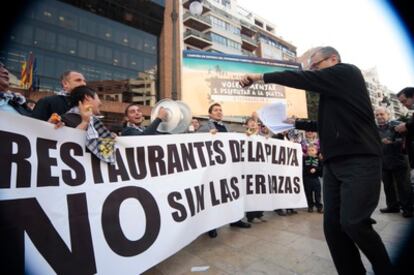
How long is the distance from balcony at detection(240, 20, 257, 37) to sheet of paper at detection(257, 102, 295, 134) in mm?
47180

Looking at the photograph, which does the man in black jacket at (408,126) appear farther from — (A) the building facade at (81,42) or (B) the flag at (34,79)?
(A) the building facade at (81,42)

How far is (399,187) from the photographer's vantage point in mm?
4527

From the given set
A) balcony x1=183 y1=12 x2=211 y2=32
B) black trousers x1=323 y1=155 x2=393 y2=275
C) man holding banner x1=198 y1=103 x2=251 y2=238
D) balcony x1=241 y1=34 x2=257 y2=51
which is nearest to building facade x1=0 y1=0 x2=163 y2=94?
man holding banner x1=198 y1=103 x2=251 y2=238

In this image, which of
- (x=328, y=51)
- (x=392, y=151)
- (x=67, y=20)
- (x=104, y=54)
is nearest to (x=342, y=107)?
(x=328, y=51)

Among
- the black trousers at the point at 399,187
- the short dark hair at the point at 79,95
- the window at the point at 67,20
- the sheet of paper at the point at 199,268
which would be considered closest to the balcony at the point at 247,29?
the window at the point at 67,20

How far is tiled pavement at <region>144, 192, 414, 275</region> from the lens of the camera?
8.25 feet

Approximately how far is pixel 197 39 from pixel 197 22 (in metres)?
3.75

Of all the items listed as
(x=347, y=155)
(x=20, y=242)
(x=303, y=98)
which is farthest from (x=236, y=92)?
(x=20, y=242)

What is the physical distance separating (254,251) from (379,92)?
5563 inches

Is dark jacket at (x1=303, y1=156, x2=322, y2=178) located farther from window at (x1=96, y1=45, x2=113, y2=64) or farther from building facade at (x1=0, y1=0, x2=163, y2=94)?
window at (x1=96, y1=45, x2=113, y2=64)

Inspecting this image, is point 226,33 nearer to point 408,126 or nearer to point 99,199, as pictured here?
point 408,126

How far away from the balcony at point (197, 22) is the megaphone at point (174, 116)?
3557 centimetres

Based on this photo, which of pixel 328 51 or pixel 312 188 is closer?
pixel 328 51

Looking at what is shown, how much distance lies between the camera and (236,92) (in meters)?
9.59
